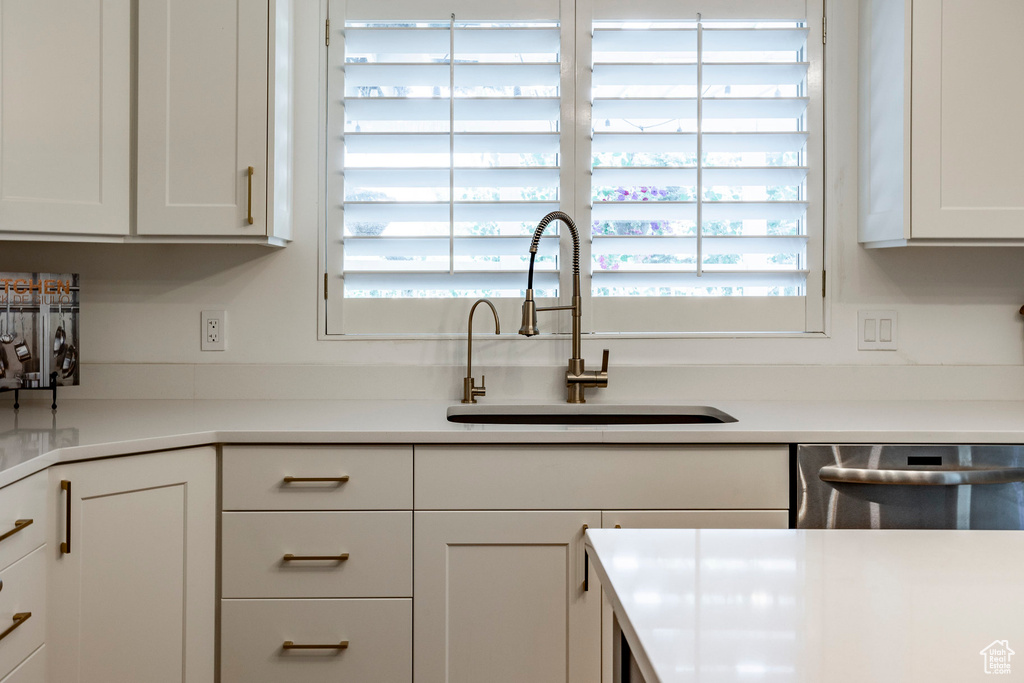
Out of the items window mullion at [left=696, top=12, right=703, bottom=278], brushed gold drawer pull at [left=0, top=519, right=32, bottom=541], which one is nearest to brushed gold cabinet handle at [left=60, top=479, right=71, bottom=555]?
brushed gold drawer pull at [left=0, top=519, right=32, bottom=541]

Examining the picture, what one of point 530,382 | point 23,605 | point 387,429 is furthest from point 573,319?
point 23,605

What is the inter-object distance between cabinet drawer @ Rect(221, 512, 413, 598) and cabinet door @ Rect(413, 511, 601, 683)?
6cm

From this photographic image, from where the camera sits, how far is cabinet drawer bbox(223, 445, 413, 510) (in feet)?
5.64

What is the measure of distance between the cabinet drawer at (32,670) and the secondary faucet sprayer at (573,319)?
1285mm

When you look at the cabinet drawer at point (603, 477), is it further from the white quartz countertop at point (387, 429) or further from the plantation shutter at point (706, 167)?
the plantation shutter at point (706, 167)

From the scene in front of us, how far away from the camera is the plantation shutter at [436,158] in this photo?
7.50 feet

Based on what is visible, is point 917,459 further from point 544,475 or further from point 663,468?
point 544,475

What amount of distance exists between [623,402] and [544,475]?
2.03ft

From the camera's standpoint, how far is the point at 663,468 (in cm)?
174

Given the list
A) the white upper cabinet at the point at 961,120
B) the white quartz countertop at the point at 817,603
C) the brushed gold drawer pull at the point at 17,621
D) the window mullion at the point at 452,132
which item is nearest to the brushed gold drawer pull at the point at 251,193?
the window mullion at the point at 452,132

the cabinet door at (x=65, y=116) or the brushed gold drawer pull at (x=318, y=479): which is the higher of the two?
the cabinet door at (x=65, y=116)

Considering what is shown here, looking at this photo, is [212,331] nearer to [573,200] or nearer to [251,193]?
[251,193]

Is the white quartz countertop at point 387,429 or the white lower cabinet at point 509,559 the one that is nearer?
the white quartz countertop at point 387,429

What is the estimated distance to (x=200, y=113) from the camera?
1.99m
